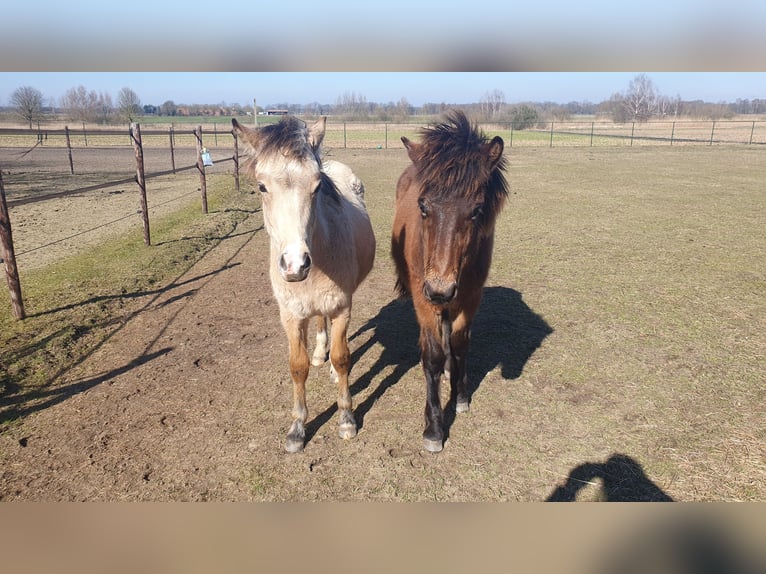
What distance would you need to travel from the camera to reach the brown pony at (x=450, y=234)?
2.73m

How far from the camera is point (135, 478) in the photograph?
308cm

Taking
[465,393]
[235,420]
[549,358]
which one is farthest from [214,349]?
[549,358]

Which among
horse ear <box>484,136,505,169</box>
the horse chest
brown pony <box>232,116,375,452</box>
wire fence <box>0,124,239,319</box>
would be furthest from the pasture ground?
horse ear <box>484,136,505,169</box>

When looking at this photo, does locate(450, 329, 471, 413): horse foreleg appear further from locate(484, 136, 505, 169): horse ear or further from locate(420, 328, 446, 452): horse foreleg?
locate(484, 136, 505, 169): horse ear

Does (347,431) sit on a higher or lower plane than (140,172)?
lower

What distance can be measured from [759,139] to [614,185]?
31.3 metres

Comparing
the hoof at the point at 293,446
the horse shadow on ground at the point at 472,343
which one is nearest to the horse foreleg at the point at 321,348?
the horse shadow on ground at the point at 472,343

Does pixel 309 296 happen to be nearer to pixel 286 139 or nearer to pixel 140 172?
pixel 286 139

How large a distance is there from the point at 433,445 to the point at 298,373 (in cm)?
117

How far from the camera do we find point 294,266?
8.16 ft

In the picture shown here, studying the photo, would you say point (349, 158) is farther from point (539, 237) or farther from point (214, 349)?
point (214, 349)

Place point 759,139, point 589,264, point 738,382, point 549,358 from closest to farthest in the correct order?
point 738,382
point 549,358
point 589,264
point 759,139

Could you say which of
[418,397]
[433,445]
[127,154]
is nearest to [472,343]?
[418,397]

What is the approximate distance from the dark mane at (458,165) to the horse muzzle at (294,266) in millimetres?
895
